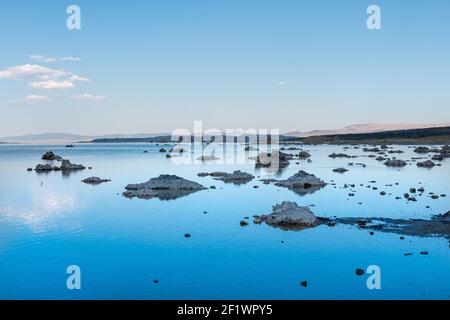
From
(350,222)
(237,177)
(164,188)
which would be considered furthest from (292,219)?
(237,177)

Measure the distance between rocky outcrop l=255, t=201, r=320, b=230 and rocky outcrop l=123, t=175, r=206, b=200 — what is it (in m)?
18.1

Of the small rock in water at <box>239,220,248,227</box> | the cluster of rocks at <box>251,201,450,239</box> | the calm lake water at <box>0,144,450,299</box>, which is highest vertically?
the cluster of rocks at <box>251,201,450,239</box>

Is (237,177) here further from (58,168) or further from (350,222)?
(58,168)

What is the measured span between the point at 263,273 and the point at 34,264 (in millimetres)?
12519

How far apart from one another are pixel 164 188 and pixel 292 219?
23.4m

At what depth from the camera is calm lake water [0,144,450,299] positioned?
69.1 feet

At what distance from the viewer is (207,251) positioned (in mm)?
27312

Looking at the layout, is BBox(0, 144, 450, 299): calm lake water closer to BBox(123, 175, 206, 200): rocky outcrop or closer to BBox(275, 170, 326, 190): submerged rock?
BBox(123, 175, 206, 200): rocky outcrop

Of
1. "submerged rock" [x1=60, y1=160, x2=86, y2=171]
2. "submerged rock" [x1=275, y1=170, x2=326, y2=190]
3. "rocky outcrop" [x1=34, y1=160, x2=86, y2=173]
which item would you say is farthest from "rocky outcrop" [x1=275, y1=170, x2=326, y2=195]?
"submerged rock" [x1=60, y1=160, x2=86, y2=171]

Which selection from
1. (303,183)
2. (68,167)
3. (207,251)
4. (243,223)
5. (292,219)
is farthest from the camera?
(68,167)

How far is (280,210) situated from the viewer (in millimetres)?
35062

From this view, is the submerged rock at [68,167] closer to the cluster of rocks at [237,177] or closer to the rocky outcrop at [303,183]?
the cluster of rocks at [237,177]
